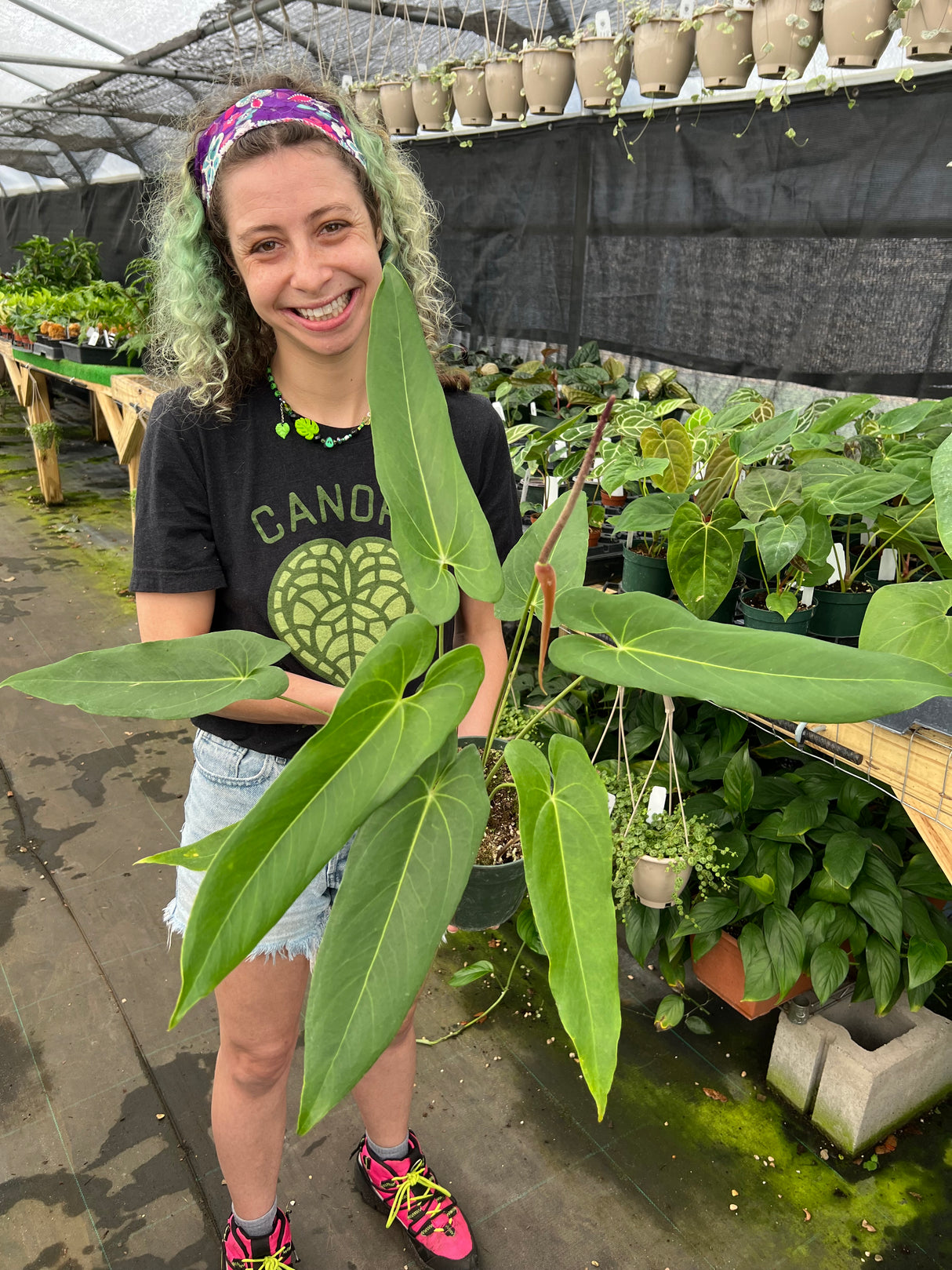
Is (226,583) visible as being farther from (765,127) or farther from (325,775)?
(765,127)

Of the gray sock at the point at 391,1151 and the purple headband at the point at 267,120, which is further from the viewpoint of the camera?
the gray sock at the point at 391,1151

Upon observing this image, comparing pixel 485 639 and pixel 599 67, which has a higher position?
pixel 599 67

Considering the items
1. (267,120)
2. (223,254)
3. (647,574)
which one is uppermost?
(267,120)

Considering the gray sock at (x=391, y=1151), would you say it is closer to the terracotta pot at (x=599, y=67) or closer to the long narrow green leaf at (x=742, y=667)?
the long narrow green leaf at (x=742, y=667)

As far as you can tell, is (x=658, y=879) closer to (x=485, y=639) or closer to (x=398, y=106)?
(x=485, y=639)

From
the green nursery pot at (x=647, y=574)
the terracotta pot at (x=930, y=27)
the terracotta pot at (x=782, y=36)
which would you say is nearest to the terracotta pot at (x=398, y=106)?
the terracotta pot at (x=782, y=36)

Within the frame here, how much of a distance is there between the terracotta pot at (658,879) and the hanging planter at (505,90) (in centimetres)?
287

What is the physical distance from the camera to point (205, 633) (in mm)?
956

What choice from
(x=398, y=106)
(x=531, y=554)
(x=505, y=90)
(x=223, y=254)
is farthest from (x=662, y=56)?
(x=531, y=554)

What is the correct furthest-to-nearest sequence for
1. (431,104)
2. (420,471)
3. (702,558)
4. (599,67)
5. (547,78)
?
(431,104) → (547,78) → (599,67) → (702,558) → (420,471)

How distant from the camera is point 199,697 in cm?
63

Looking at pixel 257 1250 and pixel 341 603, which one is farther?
pixel 257 1250

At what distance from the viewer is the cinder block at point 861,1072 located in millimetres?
1519

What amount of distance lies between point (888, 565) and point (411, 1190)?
130 cm
